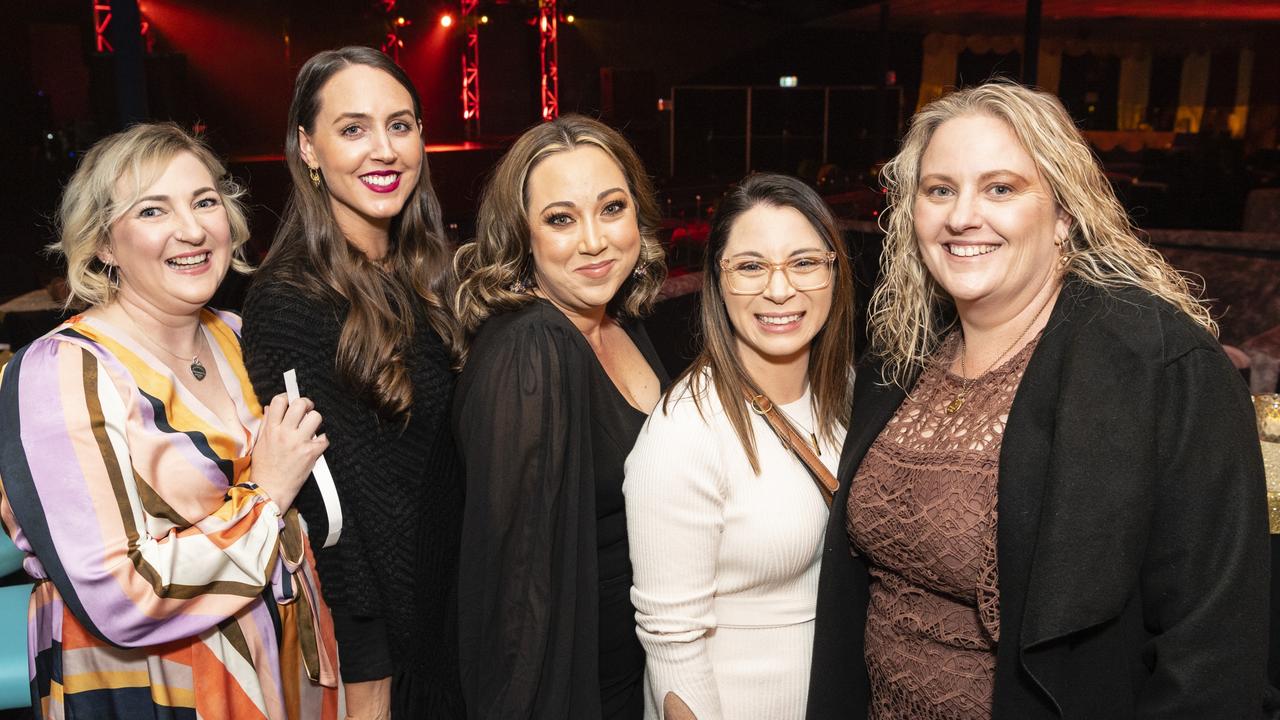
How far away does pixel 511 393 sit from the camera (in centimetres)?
172

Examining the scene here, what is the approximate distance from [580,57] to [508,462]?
12.4m

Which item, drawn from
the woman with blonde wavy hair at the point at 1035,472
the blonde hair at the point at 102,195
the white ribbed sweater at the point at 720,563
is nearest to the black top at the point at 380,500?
the blonde hair at the point at 102,195

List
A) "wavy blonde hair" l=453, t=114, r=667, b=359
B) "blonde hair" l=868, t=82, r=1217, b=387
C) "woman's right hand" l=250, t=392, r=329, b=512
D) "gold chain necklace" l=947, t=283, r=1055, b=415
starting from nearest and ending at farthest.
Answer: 1. "blonde hair" l=868, t=82, r=1217, b=387
2. "gold chain necklace" l=947, t=283, r=1055, b=415
3. "woman's right hand" l=250, t=392, r=329, b=512
4. "wavy blonde hair" l=453, t=114, r=667, b=359

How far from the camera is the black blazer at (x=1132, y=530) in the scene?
135 centimetres

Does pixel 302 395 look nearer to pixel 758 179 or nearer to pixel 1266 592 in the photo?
pixel 758 179

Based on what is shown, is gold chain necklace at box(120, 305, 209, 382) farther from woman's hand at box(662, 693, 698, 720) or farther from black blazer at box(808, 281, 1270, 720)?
black blazer at box(808, 281, 1270, 720)

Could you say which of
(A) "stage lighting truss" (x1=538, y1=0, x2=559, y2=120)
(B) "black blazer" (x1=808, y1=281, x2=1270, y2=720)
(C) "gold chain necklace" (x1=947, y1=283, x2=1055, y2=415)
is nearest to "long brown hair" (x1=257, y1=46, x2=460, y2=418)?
(C) "gold chain necklace" (x1=947, y1=283, x2=1055, y2=415)

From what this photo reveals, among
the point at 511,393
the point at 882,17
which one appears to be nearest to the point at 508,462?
the point at 511,393

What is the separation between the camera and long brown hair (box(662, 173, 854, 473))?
1.78 metres

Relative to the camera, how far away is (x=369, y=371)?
181 cm

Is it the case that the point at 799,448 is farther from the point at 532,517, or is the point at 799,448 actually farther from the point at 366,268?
the point at 366,268

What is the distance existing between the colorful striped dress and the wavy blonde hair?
52cm

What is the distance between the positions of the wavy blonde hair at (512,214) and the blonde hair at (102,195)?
0.63 meters

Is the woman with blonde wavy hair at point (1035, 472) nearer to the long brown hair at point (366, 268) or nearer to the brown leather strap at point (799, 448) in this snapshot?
the brown leather strap at point (799, 448)
